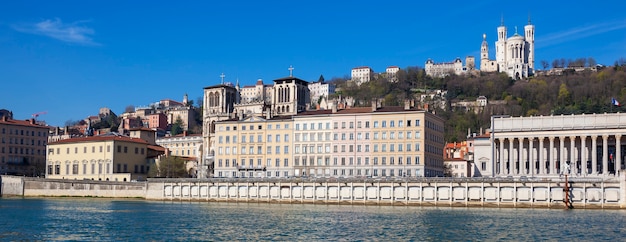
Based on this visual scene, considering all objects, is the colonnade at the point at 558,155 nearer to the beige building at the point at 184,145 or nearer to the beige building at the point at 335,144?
the beige building at the point at 335,144

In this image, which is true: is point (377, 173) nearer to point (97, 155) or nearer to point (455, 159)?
point (455, 159)

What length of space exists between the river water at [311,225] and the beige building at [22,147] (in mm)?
53885

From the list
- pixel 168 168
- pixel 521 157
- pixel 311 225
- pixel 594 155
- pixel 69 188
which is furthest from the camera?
pixel 168 168

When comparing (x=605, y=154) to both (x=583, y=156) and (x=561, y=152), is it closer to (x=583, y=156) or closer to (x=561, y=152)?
(x=583, y=156)

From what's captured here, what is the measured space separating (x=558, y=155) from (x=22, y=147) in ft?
266

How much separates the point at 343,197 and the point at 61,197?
37533 mm

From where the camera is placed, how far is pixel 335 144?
9956 centimetres

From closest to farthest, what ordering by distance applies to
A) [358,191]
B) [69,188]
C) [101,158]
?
[358,191] < [69,188] < [101,158]

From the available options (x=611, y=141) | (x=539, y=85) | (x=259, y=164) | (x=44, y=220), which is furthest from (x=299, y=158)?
(x=539, y=85)

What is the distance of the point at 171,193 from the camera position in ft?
310

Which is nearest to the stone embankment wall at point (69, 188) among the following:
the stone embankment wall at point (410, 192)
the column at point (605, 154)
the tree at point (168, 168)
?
the stone embankment wall at point (410, 192)

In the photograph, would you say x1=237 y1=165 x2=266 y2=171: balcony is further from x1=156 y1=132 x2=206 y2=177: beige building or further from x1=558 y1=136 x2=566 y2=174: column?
x1=558 y1=136 x2=566 y2=174: column

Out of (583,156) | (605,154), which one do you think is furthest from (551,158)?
(605,154)

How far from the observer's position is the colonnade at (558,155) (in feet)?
311
